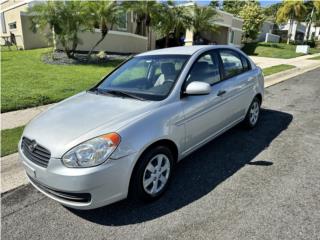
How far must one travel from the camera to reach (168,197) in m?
3.27

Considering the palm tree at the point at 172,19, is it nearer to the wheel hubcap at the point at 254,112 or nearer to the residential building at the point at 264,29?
the wheel hubcap at the point at 254,112

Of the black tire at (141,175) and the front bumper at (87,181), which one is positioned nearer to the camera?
the front bumper at (87,181)

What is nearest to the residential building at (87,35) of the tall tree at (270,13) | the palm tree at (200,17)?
the palm tree at (200,17)

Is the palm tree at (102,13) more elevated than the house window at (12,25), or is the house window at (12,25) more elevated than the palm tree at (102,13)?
the palm tree at (102,13)

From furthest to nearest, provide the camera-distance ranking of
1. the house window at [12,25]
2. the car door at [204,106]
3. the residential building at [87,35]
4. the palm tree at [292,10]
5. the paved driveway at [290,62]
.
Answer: the palm tree at [292,10], the house window at [12,25], the residential building at [87,35], the paved driveway at [290,62], the car door at [204,106]

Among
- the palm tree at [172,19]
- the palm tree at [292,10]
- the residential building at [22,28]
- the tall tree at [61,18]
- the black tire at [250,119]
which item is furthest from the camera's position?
the palm tree at [292,10]

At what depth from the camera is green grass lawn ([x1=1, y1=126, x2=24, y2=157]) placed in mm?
4389

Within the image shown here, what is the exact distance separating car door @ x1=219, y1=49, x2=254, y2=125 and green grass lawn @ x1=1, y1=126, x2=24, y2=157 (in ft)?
11.4

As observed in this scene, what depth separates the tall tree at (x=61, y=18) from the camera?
13.0m

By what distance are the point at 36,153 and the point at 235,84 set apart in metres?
3.12

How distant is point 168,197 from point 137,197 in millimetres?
444

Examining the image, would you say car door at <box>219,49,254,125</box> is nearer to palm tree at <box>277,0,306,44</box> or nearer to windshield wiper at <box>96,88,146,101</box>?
windshield wiper at <box>96,88,146,101</box>

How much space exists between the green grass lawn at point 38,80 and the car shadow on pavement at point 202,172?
4.61 metres

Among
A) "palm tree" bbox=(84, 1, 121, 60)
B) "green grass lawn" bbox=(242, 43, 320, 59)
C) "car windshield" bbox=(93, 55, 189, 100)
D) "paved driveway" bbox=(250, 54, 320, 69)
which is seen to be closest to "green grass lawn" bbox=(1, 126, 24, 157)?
"car windshield" bbox=(93, 55, 189, 100)
